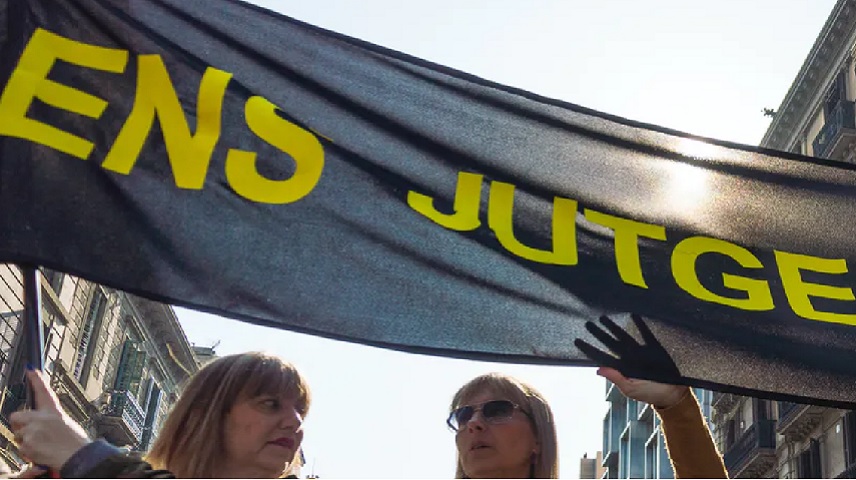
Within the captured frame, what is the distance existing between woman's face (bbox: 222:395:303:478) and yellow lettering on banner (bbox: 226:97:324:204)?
75 cm

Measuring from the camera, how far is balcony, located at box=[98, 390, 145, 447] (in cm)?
3775

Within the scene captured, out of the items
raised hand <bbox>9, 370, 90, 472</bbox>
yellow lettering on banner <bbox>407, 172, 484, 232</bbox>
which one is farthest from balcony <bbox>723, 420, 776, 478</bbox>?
raised hand <bbox>9, 370, 90, 472</bbox>

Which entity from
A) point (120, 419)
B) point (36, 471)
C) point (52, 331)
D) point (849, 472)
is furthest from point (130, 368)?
point (36, 471)

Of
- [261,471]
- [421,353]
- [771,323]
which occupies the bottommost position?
[261,471]

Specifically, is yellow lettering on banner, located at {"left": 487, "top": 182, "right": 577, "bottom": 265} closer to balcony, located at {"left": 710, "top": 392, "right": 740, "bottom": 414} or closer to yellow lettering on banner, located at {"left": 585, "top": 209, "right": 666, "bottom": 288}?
yellow lettering on banner, located at {"left": 585, "top": 209, "right": 666, "bottom": 288}

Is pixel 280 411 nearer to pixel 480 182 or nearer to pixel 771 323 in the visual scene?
pixel 480 182

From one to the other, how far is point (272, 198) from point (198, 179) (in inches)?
9.0

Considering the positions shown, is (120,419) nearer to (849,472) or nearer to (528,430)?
(849,472)

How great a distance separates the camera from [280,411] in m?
3.51

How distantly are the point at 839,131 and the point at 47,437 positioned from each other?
103 feet

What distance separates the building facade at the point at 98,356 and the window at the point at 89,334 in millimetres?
27

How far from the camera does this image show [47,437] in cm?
277

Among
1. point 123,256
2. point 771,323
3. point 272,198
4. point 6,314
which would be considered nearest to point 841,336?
point 771,323

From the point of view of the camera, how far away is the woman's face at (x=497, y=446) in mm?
3799
